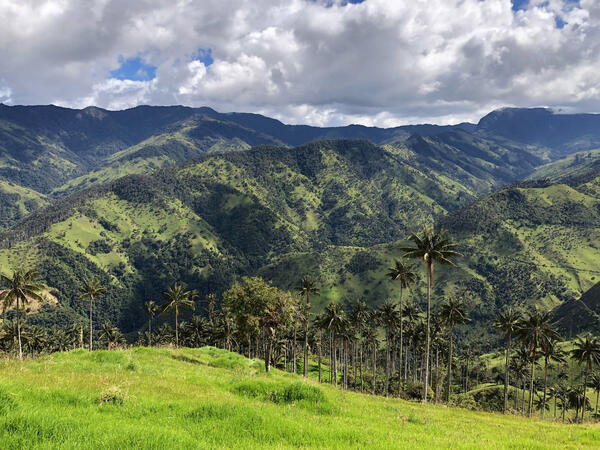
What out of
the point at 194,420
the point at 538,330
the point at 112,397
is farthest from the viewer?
the point at 538,330

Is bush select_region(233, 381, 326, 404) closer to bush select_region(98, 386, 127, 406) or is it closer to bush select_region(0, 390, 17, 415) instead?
bush select_region(98, 386, 127, 406)

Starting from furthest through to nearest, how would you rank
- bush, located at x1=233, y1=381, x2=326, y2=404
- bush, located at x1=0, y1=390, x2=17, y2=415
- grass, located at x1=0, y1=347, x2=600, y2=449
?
bush, located at x1=233, y1=381, x2=326, y2=404
bush, located at x1=0, y1=390, x2=17, y2=415
grass, located at x1=0, y1=347, x2=600, y2=449

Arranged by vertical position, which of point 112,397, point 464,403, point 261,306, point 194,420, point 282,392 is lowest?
point 464,403

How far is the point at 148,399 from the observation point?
43.2 feet

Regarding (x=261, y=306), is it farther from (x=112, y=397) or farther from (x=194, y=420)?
(x=194, y=420)

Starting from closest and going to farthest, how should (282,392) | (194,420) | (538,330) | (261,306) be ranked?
1. (194,420)
2. (282,392)
3. (261,306)
4. (538,330)

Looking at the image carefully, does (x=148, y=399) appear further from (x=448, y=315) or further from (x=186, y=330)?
(x=186, y=330)

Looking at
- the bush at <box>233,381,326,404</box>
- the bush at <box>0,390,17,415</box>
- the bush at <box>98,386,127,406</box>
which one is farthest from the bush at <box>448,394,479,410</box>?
the bush at <box>0,390,17,415</box>

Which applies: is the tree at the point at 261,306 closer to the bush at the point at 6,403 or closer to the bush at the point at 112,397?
the bush at the point at 112,397

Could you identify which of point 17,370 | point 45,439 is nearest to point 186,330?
point 17,370

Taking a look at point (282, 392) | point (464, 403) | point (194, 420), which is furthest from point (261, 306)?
point (464, 403)

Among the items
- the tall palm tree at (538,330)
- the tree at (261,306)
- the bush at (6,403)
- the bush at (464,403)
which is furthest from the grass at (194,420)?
the bush at (464,403)

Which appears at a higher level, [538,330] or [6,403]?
[6,403]

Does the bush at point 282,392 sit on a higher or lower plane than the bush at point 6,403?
lower
